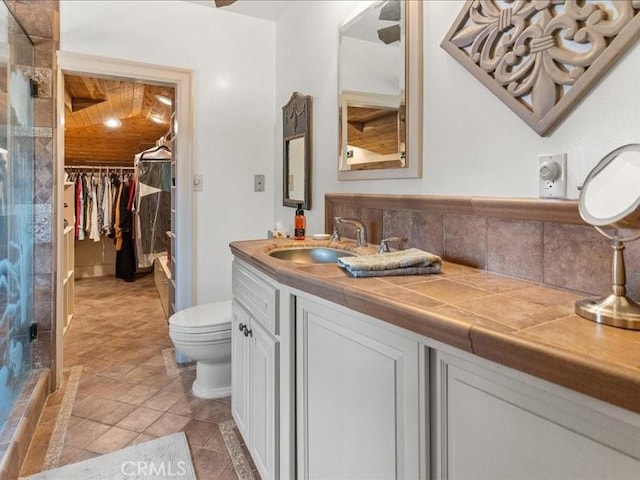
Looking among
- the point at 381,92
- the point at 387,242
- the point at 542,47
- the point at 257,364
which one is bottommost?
the point at 257,364

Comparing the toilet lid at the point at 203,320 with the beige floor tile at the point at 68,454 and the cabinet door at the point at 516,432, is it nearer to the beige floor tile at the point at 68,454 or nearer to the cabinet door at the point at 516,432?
the beige floor tile at the point at 68,454

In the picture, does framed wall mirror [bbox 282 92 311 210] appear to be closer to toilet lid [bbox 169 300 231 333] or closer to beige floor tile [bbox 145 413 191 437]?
toilet lid [bbox 169 300 231 333]

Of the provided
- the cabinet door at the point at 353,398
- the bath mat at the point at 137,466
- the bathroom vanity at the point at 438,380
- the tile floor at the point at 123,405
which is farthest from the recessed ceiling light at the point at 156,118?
the cabinet door at the point at 353,398

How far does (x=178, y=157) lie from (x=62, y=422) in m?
1.68

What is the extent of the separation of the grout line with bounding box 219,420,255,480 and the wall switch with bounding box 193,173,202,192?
1503 millimetres

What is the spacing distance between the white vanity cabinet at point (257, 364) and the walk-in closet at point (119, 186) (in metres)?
2.87

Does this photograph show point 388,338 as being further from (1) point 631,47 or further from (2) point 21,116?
(2) point 21,116

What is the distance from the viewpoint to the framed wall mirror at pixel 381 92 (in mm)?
1538

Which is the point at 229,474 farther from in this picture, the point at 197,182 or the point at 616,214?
the point at 197,182

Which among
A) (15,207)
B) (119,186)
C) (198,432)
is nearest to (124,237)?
(119,186)

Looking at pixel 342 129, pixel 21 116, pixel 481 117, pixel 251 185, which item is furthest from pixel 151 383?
pixel 481 117

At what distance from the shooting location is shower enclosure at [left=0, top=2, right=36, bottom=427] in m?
1.91

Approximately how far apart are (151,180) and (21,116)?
2.80 meters

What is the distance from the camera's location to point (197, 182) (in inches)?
108
